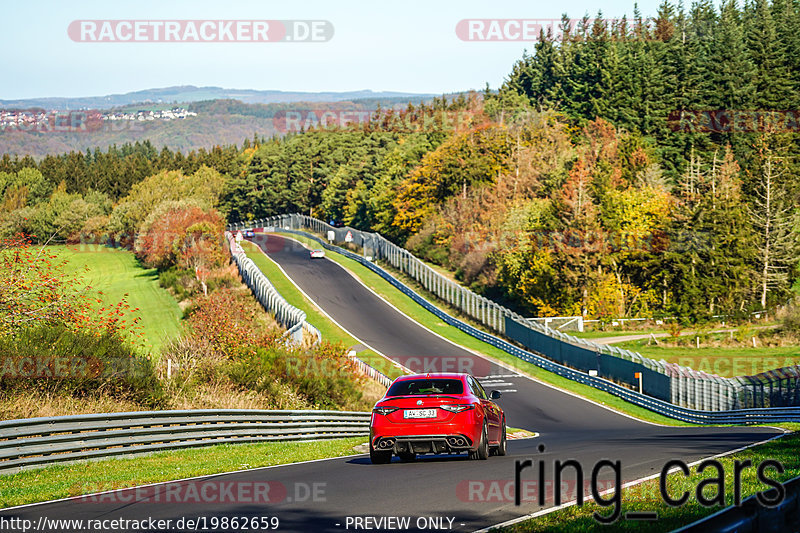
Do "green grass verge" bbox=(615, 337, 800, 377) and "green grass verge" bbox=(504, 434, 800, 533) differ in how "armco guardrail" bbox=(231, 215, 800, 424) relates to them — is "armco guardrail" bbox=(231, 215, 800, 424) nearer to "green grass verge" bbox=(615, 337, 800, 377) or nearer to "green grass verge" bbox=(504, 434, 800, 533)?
"green grass verge" bbox=(615, 337, 800, 377)

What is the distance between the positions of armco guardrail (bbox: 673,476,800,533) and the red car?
7578mm

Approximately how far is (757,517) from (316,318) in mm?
55142

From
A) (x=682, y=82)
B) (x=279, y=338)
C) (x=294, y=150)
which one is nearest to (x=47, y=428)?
(x=279, y=338)

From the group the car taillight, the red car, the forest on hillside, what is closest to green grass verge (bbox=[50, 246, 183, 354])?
the forest on hillside

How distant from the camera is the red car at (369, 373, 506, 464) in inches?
581

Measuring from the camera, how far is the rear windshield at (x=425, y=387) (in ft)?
50.4

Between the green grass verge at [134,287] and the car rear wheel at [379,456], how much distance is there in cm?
2777

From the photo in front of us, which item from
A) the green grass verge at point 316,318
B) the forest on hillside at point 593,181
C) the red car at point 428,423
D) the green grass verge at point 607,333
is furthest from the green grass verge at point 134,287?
the red car at point 428,423

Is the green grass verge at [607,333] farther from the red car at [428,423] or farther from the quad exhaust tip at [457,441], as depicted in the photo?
the quad exhaust tip at [457,441]

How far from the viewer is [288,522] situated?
936cm

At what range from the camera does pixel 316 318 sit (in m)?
61.3

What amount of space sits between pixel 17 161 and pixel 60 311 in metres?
179

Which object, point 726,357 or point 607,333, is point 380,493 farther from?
point 607,333

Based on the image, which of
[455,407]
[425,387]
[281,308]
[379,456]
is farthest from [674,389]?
[455,407]
